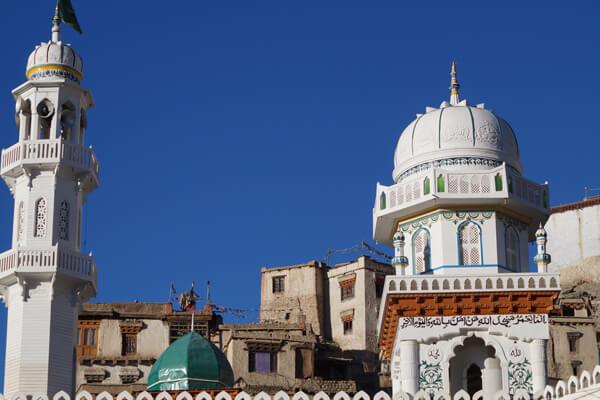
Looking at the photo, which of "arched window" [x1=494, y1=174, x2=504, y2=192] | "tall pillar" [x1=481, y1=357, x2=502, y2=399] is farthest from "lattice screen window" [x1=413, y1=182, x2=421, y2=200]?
"tall pillar" [x1=481, y1=357, x2=502, y2=399]

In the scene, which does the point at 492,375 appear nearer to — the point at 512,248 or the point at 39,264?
the point at 512,248

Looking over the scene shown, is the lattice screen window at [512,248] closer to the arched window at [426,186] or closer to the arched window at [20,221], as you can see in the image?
the arched window at [426,186]

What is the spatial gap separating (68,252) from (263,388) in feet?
82.9

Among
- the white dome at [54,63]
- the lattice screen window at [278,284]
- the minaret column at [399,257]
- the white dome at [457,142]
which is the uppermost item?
the white dome at [54,63]

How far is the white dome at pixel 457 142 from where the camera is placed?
28.5 metres

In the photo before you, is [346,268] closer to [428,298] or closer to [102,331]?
[102,331]

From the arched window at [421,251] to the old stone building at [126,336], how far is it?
1120 inches

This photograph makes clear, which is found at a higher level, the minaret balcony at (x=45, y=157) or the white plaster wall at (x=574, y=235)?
the white plaster wall at (x=574, y=235)

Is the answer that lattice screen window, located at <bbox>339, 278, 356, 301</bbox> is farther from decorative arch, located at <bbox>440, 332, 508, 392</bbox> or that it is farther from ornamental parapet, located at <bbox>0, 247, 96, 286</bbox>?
decorative arch, located at <bbox>440, 332, 508, 392</bbox>

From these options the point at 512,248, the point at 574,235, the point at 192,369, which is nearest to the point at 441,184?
the point at 512,248

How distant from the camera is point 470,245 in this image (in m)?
27.6

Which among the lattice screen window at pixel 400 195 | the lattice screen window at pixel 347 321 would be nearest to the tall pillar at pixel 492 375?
the lattice screen window at pixel 400 195

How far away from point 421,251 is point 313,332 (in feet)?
111

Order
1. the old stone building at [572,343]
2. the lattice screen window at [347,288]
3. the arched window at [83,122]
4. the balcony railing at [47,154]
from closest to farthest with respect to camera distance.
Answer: the balcony railing at [47,154] → the arched window at [83,122] → the old stone building at [572,343] → the lattice screen window at [347,288]
